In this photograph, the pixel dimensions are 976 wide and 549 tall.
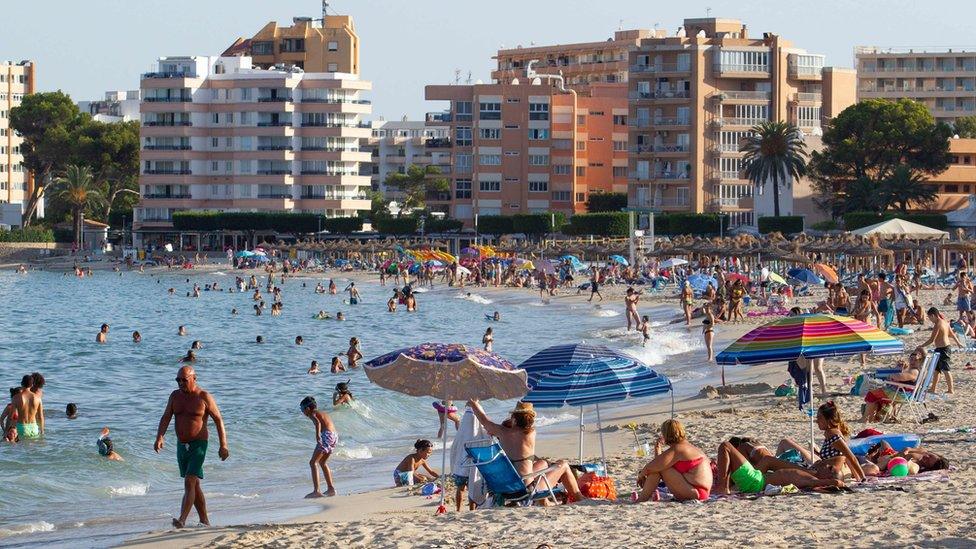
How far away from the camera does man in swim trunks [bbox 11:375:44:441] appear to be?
65.8 feet

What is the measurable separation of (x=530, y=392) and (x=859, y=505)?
324 cm

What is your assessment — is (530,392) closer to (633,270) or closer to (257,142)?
(633,270)

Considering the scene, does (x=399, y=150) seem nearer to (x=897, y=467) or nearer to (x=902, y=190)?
(x=902, y=190)

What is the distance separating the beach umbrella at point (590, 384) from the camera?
13.2m

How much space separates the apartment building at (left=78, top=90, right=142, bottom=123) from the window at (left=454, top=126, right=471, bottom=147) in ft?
143

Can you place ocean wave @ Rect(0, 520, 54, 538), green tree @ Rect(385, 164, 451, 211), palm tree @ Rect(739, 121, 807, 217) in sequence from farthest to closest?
green tree @ Rect(385, 164, 451, 211) < palm tree @ Rect(739, 121, 807, 217) < ocean wave @ Rect(0, 520, 54, 538)

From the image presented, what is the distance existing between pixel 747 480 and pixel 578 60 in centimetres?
11659

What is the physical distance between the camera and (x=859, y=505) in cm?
1105

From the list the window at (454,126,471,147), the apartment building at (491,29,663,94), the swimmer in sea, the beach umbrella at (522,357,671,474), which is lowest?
the swimmer in sea

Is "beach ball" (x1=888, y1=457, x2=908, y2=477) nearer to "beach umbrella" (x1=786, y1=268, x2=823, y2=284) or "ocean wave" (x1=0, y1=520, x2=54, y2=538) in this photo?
"ocean wave" (x1=0, y1=520, x2=54, y2=538)

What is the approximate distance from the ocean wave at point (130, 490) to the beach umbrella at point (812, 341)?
725 centimetres

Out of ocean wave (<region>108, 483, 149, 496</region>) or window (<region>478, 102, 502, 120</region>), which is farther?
window (<region>478, 102, 502, 120</region>)

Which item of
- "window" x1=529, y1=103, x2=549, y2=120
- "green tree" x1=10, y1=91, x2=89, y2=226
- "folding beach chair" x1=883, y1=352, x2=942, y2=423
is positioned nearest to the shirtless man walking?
"folding beach chair" x1=883, y1=352, x2=942, y2=423

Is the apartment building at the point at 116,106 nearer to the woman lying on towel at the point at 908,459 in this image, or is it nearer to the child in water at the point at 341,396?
the child in water at the point at 341,396
